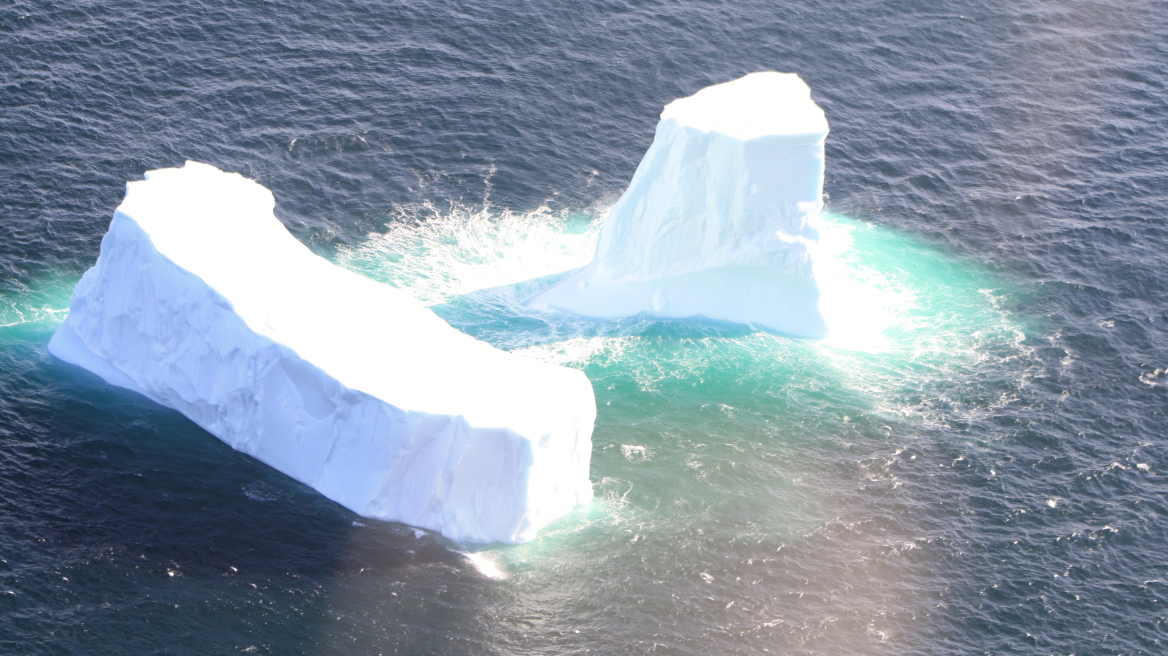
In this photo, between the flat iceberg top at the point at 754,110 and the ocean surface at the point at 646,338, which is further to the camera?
the flat iceberg top at the point at 754,110

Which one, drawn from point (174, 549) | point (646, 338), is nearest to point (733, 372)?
point (646, 338)

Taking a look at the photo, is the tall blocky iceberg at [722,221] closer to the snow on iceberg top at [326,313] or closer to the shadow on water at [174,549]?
the snow on iceberg top at [326,313]

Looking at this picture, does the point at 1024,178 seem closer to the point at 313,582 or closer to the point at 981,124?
the point at 981,124

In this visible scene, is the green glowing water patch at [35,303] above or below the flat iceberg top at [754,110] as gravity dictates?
below

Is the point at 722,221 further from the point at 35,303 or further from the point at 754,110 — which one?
the point at 35,303

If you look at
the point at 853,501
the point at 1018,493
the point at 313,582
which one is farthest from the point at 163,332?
the point at 1018,493

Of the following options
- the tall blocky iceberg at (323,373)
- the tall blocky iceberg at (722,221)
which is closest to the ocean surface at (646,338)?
the tall blocky iceberg at (323,373)

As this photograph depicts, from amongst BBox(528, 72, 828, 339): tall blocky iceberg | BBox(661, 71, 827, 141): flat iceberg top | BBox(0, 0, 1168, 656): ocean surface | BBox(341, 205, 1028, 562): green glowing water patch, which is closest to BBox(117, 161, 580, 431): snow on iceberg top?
BBox(0, 0, 1168, 656): ocean surface
